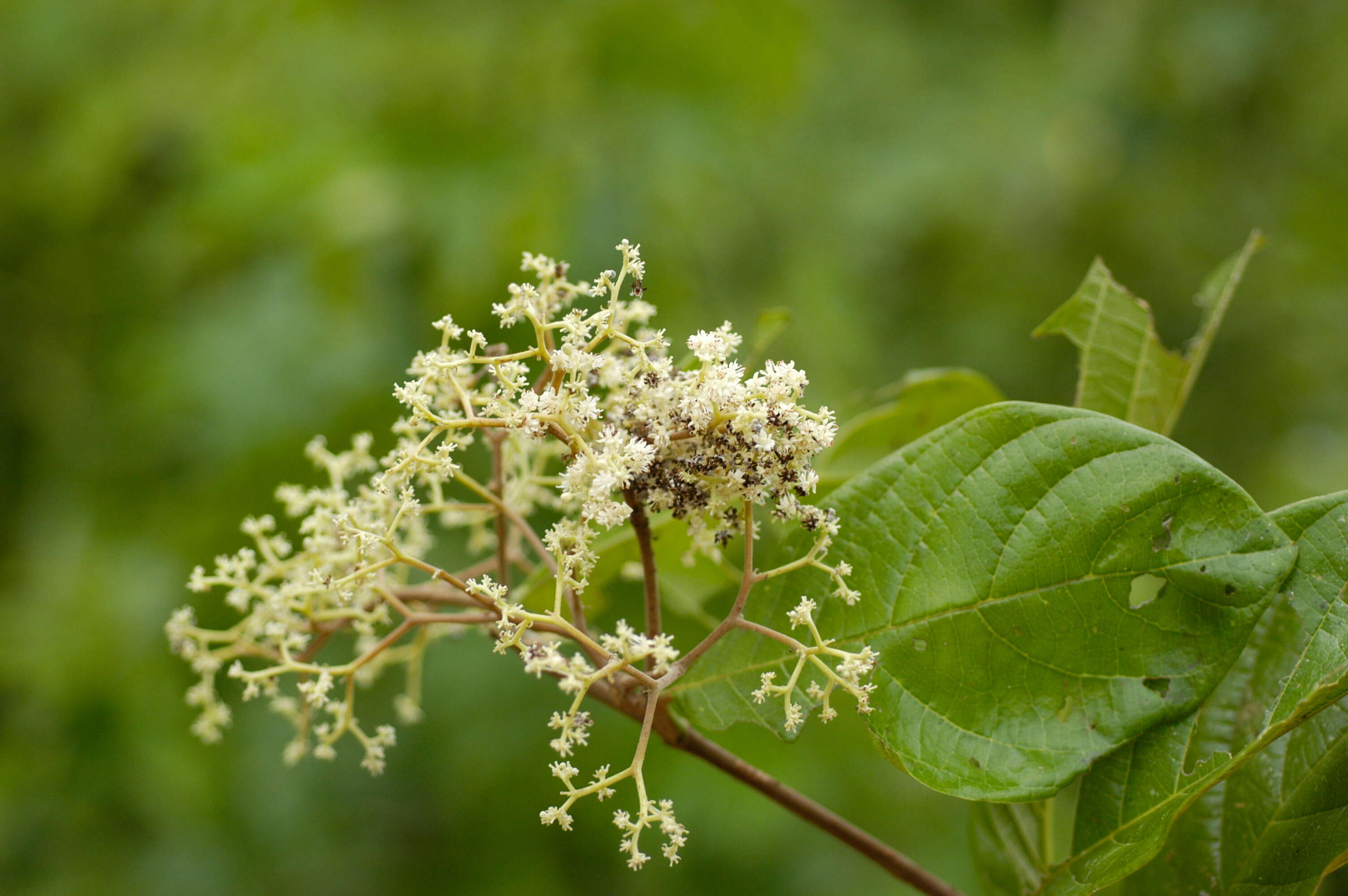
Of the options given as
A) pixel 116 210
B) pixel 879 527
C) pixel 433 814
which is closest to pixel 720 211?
pixel 116 210

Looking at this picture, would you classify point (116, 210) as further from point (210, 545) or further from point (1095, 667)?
point (1095, 667)

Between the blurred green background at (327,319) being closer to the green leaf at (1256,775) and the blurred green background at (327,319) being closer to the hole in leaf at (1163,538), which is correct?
the green leaf at (1256,775)

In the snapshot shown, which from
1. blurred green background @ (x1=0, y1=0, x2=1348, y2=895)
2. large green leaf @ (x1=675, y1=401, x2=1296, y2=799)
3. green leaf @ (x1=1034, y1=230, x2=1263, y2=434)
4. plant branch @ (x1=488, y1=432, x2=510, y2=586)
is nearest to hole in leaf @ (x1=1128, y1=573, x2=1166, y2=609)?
large green leaf @ (x1=675, y1=401, x2=1296, y2=799)

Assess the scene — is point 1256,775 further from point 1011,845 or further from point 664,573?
point 664,573

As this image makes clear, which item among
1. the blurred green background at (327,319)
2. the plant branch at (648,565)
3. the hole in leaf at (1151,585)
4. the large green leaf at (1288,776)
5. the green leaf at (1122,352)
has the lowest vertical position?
the large green leaf at (1288,776)

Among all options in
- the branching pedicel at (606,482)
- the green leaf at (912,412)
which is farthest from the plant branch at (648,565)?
the green leaf at (912,412)

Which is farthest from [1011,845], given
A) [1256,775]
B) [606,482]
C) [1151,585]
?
[606,482]
